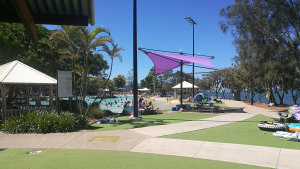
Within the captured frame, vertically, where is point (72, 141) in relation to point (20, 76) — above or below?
below

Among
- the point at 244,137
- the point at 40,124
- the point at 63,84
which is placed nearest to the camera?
the point at 244,137

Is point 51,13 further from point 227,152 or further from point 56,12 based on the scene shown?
point 227,152

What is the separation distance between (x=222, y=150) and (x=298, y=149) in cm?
214

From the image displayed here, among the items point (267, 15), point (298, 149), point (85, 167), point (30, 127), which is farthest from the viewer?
point (267, 15)

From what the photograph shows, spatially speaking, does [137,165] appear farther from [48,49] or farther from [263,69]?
[48,49]

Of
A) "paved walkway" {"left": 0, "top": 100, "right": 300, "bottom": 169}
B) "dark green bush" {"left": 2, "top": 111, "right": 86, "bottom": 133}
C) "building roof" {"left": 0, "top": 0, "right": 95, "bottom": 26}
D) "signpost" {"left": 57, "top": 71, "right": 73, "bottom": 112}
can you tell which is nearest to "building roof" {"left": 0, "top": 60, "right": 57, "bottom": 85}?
"signpost" {"left": 57, "top": 71, "right": 73, "bottom": 112}

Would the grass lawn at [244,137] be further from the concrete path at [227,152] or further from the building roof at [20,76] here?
the building roof at [20,76]

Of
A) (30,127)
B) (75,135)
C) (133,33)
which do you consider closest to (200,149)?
(75,135)

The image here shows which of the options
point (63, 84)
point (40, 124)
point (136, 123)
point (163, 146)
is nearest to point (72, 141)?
point (40, 124)

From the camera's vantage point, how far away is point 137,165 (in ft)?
16.0

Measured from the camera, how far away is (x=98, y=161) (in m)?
5.24

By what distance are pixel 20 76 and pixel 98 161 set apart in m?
8.67

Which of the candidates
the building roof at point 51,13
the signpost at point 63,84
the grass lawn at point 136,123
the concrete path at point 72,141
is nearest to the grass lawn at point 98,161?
the concrete path at point 72,141

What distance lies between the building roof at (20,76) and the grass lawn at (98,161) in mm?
5769
